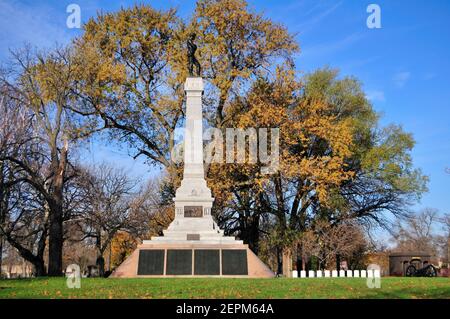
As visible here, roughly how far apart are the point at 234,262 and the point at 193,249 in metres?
2.04

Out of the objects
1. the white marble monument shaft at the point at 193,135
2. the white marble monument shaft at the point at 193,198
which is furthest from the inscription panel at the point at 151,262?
the white marble monument shaft at the point at 193,135

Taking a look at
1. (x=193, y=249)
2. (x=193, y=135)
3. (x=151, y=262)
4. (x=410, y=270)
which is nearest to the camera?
(x=151, y=262)

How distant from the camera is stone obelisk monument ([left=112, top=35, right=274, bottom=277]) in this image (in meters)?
25.7

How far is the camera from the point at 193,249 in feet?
86.1

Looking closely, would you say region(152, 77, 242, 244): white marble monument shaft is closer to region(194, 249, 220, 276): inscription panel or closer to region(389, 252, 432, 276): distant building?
region(194, 249, 220, 276): inscription panel

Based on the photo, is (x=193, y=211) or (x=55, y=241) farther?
(x=55, y=241)

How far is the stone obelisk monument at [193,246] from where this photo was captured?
25672 millimetres

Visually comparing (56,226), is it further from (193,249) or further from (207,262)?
(207,262)

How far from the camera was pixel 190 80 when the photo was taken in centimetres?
3042

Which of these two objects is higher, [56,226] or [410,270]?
[56,226]

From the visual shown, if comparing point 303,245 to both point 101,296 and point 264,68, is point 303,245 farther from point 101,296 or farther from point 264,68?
point 101,296

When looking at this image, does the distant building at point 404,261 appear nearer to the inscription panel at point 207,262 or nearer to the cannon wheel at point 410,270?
the cannon wheel at point 410,270

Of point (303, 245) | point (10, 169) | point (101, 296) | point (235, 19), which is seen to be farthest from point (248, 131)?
point (101, 296)

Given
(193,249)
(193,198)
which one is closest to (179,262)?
(193,249)
